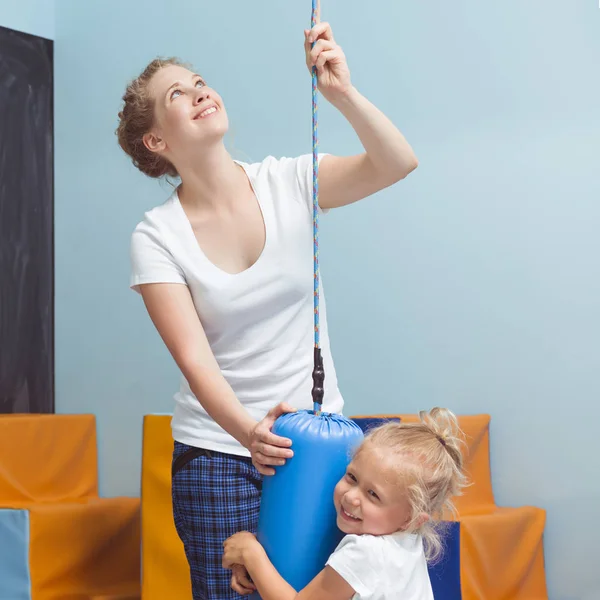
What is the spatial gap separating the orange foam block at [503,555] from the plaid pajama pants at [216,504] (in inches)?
45.0

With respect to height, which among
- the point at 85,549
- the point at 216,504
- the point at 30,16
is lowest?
the point at 85,549

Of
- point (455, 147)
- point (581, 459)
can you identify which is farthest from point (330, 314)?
point (581, 459)

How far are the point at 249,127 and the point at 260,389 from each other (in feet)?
5.69

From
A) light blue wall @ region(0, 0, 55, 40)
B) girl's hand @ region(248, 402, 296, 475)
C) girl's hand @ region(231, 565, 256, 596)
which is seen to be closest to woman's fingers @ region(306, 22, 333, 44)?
girl's hand @ region(248, 402, 296, 475)

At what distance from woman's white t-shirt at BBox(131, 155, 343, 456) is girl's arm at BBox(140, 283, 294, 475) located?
0.12 ft

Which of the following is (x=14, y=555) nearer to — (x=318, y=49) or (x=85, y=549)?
(x=85, y=549)

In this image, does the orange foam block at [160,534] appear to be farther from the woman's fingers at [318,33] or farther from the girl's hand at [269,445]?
the woman's fingers at [318,33]

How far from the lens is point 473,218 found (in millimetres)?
2881

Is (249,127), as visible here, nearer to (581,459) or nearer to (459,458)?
(581,459)

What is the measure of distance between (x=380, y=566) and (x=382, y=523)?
0.06m

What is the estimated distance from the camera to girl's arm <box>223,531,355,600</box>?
4.26ft

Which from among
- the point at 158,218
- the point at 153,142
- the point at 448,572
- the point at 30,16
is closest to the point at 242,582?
the point at 158,218

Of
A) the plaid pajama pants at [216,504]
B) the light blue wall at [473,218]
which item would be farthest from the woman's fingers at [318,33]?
the light blue wall at [473,218]

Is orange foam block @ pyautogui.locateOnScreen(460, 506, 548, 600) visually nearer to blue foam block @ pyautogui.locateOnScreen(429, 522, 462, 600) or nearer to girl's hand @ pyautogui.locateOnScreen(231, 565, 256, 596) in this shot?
blue foam block @ pyautogui.locateOnScreen(429, 522, 462, 600)
